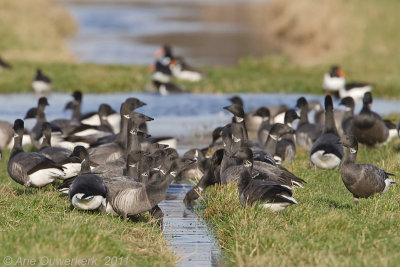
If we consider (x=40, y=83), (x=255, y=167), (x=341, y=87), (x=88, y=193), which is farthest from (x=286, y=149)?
(x=40, y=83)

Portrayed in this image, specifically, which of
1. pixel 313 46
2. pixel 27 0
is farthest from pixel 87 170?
pixel 27 0

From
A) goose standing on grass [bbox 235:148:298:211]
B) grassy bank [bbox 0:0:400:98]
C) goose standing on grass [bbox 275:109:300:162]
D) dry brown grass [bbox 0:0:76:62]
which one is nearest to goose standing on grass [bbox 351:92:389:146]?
goose standing on grass [bbox 275:109:300:162]

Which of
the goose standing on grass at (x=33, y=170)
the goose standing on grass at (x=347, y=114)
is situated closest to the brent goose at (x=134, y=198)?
the goose standing on grass at (x=33, y=170)

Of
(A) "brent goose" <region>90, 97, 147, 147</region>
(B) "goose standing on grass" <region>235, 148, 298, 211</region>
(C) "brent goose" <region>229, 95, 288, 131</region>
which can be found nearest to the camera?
(B) "goose standing on grass" <region>235, 148, 298, 211</region>

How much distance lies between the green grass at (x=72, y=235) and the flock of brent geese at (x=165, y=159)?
1.56 feet

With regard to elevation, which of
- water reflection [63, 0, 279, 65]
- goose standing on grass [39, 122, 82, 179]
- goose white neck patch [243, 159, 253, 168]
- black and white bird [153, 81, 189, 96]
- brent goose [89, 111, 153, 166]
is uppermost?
goose white neck patch [243, 159, 253, 168]

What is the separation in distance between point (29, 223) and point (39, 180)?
2684 mm

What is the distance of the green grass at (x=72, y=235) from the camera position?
27.0 ft

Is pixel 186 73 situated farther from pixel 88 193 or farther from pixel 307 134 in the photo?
pixel 88 193

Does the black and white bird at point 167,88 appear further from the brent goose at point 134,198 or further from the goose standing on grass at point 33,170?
the brent goose at point 134,198

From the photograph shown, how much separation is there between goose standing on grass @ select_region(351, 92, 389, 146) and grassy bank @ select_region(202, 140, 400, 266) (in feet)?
15.6

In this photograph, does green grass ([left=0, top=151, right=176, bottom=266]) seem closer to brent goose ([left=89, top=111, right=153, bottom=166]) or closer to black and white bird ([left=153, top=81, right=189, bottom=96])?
brent goose ([left=89, top=111, right=153, bottom=166])

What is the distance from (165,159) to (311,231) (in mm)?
2862

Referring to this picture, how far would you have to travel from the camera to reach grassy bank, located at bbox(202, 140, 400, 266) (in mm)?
8609
